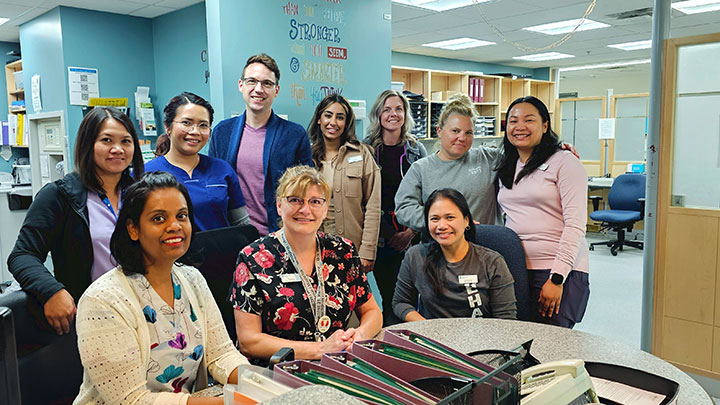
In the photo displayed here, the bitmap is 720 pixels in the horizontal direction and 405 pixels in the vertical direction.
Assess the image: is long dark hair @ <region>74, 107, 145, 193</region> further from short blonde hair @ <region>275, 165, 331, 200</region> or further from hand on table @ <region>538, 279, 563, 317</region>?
hand on table @ <region>538, 279, 563, 317</region>

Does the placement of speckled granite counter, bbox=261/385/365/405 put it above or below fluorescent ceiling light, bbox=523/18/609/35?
below

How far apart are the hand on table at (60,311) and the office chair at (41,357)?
2cm

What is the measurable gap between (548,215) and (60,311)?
1.90m

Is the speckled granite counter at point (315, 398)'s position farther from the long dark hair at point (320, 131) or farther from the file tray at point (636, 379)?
the long dark hair at point (320, 131)

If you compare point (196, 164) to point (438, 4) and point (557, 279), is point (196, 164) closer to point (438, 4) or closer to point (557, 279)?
point (557, 279)

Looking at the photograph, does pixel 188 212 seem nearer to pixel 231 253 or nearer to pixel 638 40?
pixel 231 253

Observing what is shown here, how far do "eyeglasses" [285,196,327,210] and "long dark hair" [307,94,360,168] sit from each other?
3.55 ft

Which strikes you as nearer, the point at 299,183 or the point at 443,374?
the point at 443,374

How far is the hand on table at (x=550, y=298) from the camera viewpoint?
7.16 ft

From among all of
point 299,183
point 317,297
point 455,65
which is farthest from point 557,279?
point 455,65

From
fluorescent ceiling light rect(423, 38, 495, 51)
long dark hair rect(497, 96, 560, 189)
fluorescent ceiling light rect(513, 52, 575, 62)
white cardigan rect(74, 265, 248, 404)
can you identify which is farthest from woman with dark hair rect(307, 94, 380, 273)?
fluorescent ceiling light rect(513, 52, 575, 62)

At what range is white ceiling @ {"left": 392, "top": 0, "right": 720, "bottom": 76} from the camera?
5.46 meters

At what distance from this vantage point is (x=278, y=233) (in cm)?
178

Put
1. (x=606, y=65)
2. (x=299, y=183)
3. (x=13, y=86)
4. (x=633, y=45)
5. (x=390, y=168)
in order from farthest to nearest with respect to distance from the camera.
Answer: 1. (x=606, y=65)
2. (x=633, y=45)
3. (x=13, y=86)
4. (x=390, y=168)
5. (x=299, y=183)
